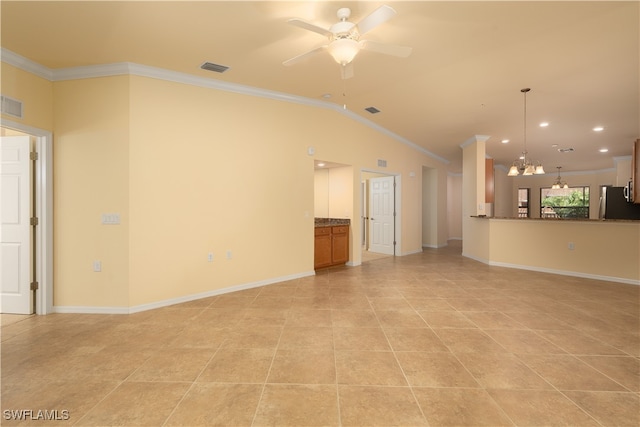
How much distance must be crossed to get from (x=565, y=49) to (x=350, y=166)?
368cm

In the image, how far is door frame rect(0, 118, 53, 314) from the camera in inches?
140

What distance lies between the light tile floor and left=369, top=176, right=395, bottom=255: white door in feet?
12.4

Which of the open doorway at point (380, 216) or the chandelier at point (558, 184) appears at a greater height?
the chandelier at point (558, 184)

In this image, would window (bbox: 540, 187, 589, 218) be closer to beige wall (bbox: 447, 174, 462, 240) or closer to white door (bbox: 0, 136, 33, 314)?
beige wall (bbox: 447, 174, 462, 240)

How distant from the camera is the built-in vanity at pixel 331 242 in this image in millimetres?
5887

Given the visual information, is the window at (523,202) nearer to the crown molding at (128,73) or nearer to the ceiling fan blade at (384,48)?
the crown molding at (128,73)

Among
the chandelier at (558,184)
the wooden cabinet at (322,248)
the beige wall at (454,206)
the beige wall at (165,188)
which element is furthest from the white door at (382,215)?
the chandelier at (558,184)

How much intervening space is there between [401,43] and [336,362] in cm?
330

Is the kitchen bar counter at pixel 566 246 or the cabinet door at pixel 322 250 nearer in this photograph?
the kitchen bar counter at pixel 566 246

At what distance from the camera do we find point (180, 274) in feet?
13.2

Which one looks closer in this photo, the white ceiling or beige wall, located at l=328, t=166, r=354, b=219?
the white ceiling

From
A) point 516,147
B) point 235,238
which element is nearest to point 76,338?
point 235,238

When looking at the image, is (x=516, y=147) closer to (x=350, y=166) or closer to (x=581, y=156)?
(x=581, y=156)

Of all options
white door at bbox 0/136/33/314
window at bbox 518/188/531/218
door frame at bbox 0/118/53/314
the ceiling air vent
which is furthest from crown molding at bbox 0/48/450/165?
window at bbox 518/188/531/218
